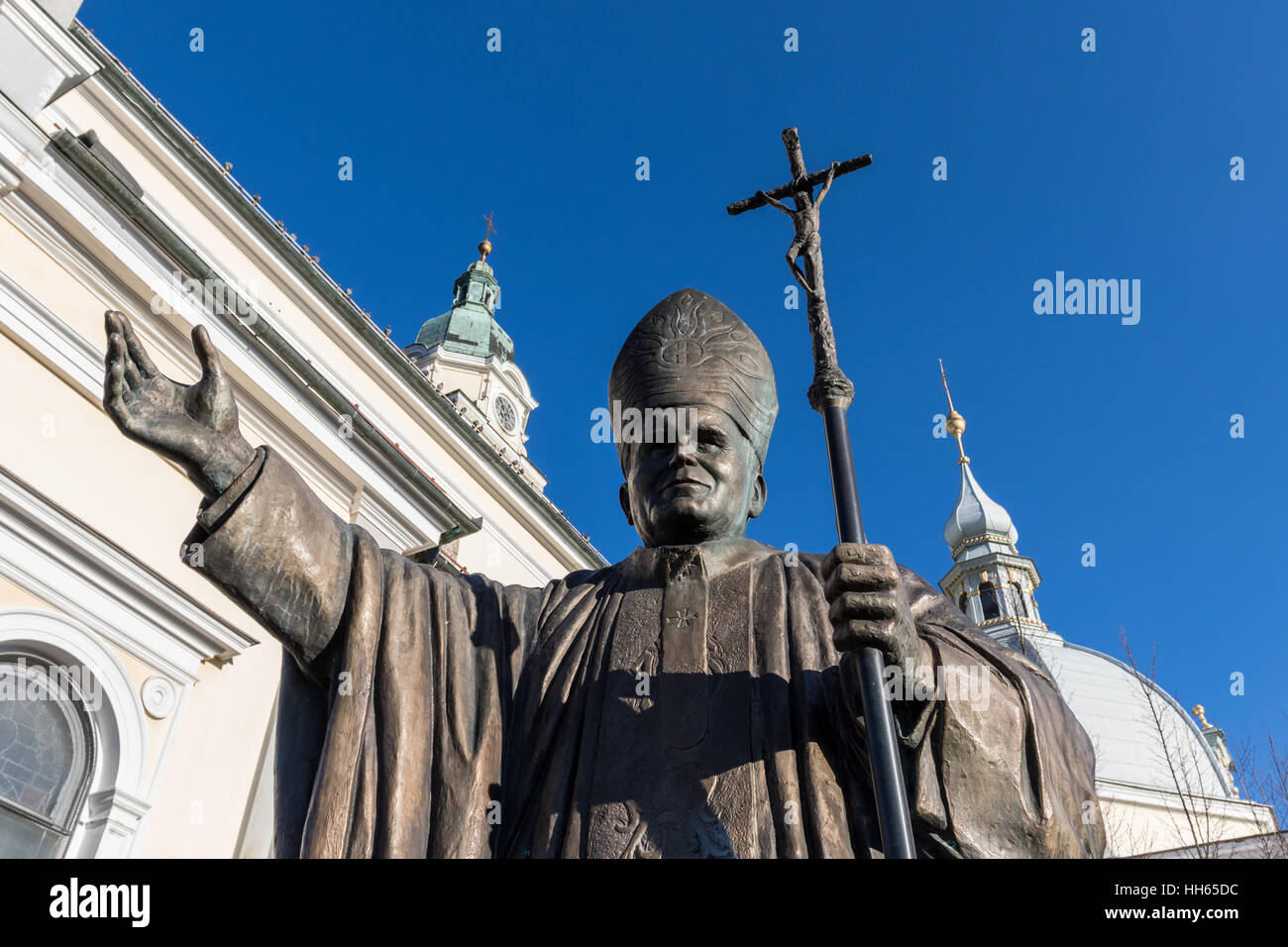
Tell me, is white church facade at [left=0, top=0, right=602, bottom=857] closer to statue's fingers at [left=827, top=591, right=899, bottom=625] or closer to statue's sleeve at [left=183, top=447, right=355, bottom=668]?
statue's sleeve at [left=183, top=447, right=355, bottom=668]

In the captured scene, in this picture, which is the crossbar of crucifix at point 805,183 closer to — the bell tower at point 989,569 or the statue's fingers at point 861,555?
the statue's fingers at point 861,555

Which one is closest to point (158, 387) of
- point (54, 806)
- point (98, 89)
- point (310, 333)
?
point (54, 806)

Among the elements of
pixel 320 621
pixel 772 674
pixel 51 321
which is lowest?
pixel 772 674

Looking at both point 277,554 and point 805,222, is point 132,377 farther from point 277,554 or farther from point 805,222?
point 805,222

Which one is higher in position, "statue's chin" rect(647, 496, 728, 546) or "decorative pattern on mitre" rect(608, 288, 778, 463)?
"decorative pattern on mitre" rect(608, 288, 778, 463)

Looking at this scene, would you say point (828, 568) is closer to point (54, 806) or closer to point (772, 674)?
point (772, 674)

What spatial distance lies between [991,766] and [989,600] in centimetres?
4756

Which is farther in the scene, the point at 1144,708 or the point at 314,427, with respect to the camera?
the point at 1144,708

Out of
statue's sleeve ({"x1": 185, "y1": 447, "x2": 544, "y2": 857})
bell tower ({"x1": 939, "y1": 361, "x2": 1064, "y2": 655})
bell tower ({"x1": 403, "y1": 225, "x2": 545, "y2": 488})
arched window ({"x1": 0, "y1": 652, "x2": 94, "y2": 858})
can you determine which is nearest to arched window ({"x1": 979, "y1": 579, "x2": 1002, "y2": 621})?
bell tower ({"x1": 939, "y1": 361, "x2": 1064, "y2": 655})

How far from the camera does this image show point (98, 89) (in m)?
16.1

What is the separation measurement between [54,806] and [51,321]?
5.03 m

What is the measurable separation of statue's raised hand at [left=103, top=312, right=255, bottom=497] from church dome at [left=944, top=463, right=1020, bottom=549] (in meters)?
49.6

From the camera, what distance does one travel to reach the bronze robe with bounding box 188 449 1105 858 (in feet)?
8.11

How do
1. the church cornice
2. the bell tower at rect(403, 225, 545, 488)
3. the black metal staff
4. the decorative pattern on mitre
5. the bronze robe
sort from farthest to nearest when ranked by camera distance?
the bell tower at rect(403, 225, 545, 488) → the church cornice → the decorative pattern on mitre → the bronze robe → the black metal staff
